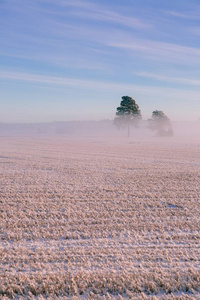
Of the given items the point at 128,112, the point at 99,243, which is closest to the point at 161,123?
the point at 128,112

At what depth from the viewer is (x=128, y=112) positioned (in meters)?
77.5

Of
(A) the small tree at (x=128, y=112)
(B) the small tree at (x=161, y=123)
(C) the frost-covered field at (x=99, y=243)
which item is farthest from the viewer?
(B) the small tree at (x=161, y=123)

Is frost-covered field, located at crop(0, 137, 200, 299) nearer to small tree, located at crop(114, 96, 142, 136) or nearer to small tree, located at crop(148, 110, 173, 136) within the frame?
small tree, located at crop(114, 96, 142, 136)

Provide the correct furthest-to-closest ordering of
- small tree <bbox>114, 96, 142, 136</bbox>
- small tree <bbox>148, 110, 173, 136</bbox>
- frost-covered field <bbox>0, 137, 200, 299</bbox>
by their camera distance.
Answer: small tree <bbox>148, 110, 173, 136</bbox>
small tree <bbox>114, 96, 142, 136</bbox>
frost-covered field <bbox>0, 137, 200, 299</bbox>

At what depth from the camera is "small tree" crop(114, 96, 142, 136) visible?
254 feet

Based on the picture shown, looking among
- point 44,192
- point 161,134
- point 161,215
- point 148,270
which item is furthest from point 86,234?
point 161,134

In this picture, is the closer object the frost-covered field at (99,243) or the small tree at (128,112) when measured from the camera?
the frost-covered field at (99,243)

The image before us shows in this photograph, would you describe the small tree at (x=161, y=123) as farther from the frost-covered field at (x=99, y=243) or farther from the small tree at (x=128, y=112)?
the frost-covered field at (x=99, y=243)

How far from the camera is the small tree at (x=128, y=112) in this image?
7731 cm

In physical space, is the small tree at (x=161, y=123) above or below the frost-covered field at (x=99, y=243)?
above

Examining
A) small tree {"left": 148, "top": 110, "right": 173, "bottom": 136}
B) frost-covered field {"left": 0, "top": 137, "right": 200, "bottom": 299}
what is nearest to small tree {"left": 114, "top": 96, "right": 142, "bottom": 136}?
small tree {"left": 148, "top": 110, "right": 173, "bottom": 136}

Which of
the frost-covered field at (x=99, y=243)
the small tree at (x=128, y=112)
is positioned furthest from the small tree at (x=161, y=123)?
the frost-covered field at (x=99, y=243)

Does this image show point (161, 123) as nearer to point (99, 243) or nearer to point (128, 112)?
point (128, 112)

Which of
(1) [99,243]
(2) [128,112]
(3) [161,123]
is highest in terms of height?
(2) [128,112]
